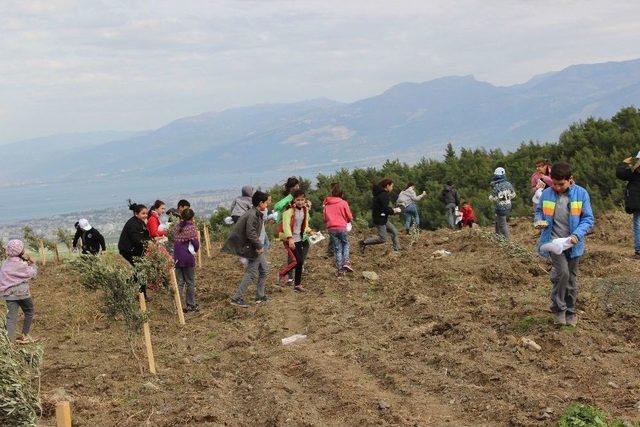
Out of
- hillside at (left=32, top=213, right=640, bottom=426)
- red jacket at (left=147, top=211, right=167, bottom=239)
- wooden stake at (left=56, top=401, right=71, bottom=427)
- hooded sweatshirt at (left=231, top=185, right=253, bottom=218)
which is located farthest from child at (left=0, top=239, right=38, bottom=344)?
wooden stake at (left=56, top=401, right=71, bottom=427)

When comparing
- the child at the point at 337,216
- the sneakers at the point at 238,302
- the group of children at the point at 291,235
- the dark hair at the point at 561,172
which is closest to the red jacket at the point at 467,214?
the group of children at the point at 291,235

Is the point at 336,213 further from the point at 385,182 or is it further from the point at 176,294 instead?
the point at 176,294

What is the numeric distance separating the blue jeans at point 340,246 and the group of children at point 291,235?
2cm

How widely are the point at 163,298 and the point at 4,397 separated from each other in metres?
8.49

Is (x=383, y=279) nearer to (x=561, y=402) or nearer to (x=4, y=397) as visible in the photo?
(x=561, y=402)

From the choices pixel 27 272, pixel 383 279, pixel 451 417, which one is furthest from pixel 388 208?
pixel 451 417

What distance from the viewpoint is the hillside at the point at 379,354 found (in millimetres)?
6855

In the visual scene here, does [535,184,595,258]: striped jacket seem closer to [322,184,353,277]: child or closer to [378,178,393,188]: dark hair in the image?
[322,184,353,277]: child

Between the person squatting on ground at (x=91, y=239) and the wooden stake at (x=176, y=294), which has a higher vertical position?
the person squatting on ground at (x=91, y=239)

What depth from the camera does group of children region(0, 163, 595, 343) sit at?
821 cm

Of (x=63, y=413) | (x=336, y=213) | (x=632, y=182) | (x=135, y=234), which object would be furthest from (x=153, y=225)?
(x=632, y=182)

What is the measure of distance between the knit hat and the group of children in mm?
14

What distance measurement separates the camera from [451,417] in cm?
654

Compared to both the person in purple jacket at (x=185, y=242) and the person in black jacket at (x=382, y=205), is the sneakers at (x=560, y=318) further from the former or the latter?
the person in black jacket at (x=382, y=205)
